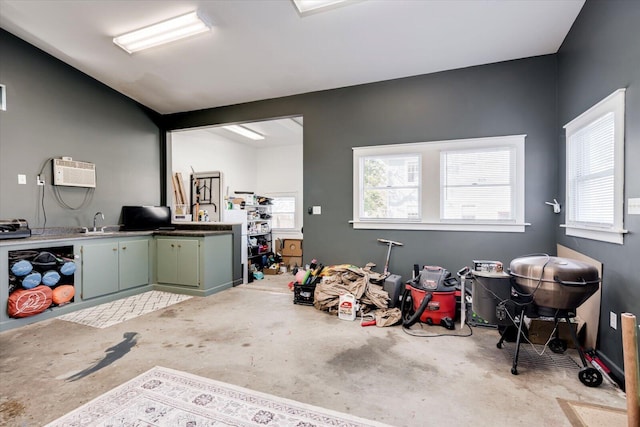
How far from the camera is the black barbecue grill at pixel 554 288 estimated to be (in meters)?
2.22

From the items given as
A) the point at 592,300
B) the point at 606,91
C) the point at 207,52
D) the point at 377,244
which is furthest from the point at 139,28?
the point at 592,300

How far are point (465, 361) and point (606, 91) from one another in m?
2.68

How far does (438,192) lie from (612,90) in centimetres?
199

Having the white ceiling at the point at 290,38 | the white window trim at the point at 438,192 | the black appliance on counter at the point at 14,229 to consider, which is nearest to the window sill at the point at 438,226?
the white window trim at the point at 438,192

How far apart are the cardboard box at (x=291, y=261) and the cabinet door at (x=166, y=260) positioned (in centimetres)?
317

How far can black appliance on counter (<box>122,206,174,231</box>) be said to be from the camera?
5.07 metres

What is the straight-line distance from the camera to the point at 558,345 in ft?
8.95

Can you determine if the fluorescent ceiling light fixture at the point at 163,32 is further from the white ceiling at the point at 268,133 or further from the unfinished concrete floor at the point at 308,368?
the unfinished concrete floor at the point at 308,368

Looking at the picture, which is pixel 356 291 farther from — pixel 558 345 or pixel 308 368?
pixel 558 345

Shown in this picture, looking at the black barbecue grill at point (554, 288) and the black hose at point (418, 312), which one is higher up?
the black barbecue grill at point (554, 288)

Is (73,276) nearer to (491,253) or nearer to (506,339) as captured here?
(506,339)

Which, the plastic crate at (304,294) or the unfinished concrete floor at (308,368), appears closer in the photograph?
the unfinished concrete floor at (308,368)

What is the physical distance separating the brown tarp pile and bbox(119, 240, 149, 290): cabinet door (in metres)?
2.88

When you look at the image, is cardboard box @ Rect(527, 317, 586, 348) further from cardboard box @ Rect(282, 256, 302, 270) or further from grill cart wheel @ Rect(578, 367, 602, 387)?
cardboard box @ Rect(282, 256, 302, 270)
